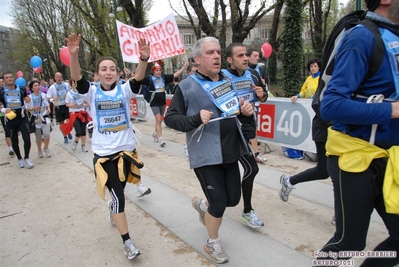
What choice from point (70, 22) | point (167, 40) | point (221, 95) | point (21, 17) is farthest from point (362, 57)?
point (21, 17)

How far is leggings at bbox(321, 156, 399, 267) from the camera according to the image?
171 cm

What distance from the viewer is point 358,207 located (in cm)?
175

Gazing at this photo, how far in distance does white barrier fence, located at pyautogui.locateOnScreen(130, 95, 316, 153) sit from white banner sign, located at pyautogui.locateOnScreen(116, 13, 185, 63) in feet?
9.36

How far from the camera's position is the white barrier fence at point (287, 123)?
561 cm

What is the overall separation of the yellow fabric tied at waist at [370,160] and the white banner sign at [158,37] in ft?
21.3

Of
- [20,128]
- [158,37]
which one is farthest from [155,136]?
[20,128]

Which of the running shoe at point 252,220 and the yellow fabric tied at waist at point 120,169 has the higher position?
the yellow fabric tied at waist at point 120,169

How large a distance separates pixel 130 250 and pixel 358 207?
6.59 ft

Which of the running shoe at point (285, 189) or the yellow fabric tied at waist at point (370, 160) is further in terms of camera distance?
the running shoe at point (285, 189)

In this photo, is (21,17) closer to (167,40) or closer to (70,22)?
(70,22)

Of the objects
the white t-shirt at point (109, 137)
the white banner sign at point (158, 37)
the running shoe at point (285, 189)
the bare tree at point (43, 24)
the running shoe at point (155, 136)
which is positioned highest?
the bare tree at point (43, 24)

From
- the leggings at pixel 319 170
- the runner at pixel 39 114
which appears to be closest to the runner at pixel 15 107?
the runner at pixel 39 114

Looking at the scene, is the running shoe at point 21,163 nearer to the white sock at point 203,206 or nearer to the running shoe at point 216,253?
the white sock at point 203,206

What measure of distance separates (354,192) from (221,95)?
132cm
